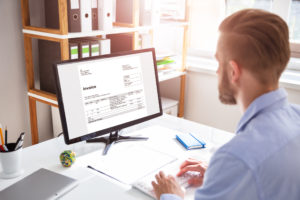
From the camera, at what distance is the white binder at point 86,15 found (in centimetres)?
201

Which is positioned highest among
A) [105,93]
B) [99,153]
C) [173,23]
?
[173,23]

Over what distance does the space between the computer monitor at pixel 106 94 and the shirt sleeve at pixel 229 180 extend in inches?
25.7

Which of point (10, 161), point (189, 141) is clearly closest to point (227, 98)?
point (189, 141)

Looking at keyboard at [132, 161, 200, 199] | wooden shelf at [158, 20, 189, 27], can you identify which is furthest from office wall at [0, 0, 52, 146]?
keyboard at [132, 161, 200, 199]

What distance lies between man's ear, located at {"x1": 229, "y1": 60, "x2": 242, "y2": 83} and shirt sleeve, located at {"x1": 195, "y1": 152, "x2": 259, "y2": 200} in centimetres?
22

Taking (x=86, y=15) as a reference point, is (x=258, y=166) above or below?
below

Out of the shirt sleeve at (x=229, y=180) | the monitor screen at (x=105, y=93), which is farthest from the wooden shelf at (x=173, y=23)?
the shirt sleeve at (x=229, y=180)

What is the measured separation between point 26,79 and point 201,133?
142 centimetres

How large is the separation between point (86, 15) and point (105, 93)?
841mm

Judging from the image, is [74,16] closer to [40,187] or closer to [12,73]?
[12,73]

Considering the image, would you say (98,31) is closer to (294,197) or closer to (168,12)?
(168,12)

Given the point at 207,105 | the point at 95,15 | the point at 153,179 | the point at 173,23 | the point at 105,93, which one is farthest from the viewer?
the point at 207,105

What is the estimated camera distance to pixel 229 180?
79 centimetres

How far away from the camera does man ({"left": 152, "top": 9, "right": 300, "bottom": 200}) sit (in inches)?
30.6
